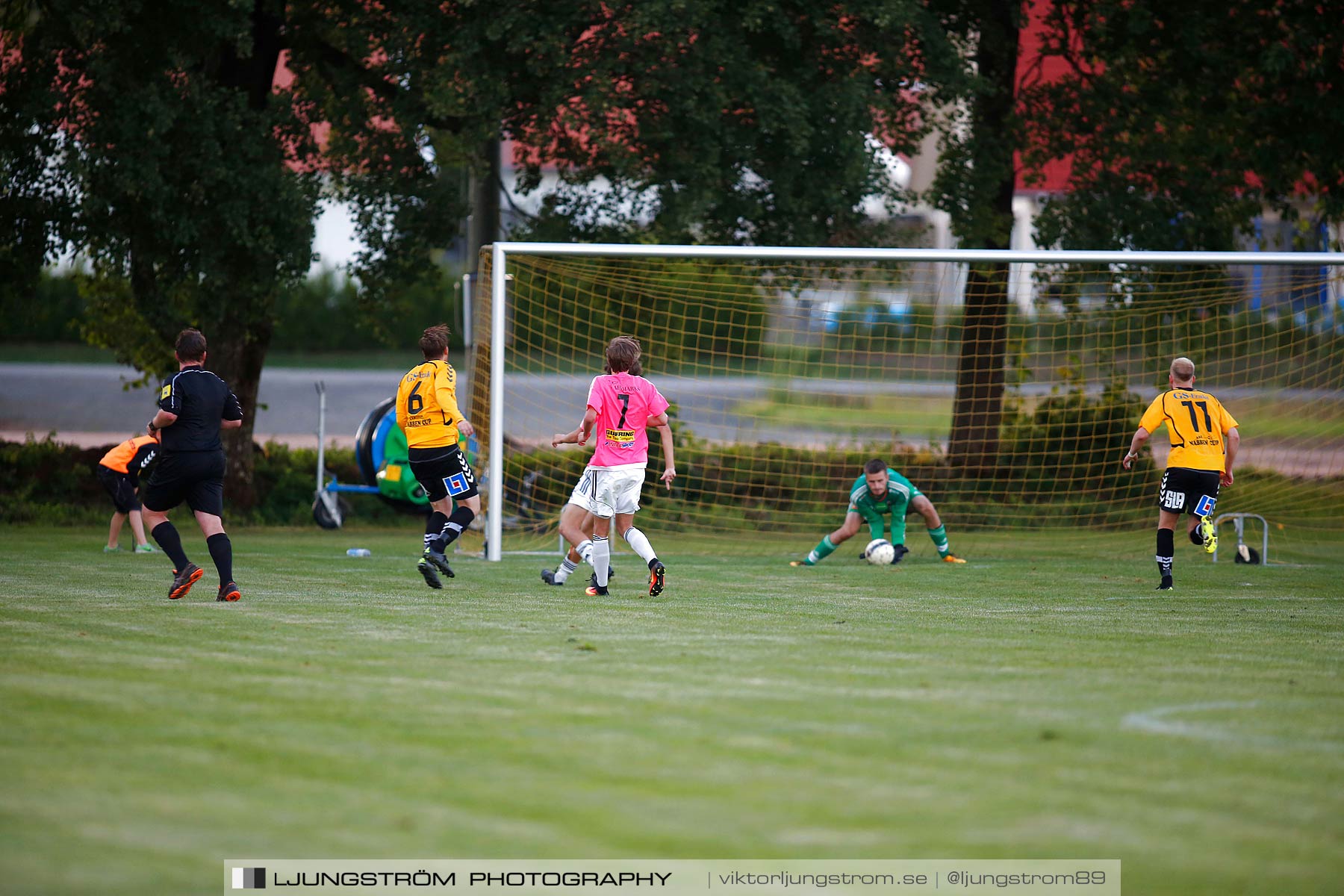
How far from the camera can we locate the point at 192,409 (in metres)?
8.87

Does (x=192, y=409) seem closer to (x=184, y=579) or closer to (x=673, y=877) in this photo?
(x=184, y=579)

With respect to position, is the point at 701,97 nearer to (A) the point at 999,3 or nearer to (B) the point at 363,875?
(A) the point at 999,3

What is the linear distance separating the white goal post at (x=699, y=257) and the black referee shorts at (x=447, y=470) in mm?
1801

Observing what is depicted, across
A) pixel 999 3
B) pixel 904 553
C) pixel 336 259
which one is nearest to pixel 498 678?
pixel 904 553

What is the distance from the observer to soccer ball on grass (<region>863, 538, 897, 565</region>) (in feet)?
42.2

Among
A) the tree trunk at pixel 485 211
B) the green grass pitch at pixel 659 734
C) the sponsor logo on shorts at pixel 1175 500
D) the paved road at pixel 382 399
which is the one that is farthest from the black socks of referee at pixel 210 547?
the tree trunk at pixel 485 211

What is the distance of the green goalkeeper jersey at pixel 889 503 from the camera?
42.5ft

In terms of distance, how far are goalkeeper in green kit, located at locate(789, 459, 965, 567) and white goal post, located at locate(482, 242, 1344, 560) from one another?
198 centimetres

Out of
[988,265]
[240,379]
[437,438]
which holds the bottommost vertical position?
[437,438]

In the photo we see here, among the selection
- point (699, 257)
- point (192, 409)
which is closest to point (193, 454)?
point (192, 409)

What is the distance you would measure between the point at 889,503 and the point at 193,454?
6.61m

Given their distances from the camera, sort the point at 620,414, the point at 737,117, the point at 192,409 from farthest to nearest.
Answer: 1. the point at 737,117
2. the point at 620,414
3. the point at 192,409

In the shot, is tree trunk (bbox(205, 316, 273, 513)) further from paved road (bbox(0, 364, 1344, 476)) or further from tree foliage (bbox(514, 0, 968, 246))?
tree foliage (bbox(514, 0, 968, 246))

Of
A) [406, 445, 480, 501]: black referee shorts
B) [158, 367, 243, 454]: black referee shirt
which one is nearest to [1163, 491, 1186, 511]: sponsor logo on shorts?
[406, 445, 480, 501]: black referee shorts
